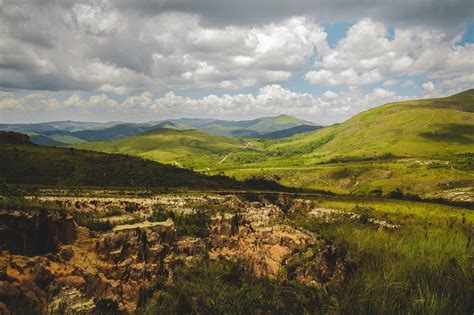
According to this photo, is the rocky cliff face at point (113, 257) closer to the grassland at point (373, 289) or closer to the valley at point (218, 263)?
the valley at point (218, 263)

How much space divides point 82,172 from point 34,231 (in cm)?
7603

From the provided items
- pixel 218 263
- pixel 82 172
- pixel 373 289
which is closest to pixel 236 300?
pixel 373 289

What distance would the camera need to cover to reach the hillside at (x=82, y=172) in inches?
3132

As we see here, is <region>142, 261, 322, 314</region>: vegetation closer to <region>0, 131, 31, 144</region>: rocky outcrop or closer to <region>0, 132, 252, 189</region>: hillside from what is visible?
<region>0, 132, 252, 189</region>: hillside

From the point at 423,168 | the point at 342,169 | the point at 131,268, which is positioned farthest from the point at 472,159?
the point at 131,268

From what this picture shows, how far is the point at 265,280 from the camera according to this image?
23.1ft

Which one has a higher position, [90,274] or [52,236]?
[52,236]

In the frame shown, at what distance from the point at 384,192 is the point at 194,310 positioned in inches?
6254

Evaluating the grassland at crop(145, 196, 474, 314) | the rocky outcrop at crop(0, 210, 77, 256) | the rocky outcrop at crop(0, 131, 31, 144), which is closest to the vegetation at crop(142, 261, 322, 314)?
the grassland at crop(145, 196, 474, 314)

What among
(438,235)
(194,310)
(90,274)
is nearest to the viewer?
(194,310)

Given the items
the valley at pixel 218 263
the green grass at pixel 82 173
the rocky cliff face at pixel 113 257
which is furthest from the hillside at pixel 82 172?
the rocky cliff face at pixel 113 257

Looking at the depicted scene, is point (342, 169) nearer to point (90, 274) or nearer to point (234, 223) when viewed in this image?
point (234, 223)

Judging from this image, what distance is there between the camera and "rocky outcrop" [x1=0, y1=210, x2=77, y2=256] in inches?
647

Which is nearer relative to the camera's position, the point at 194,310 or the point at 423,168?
the point at 194,310
